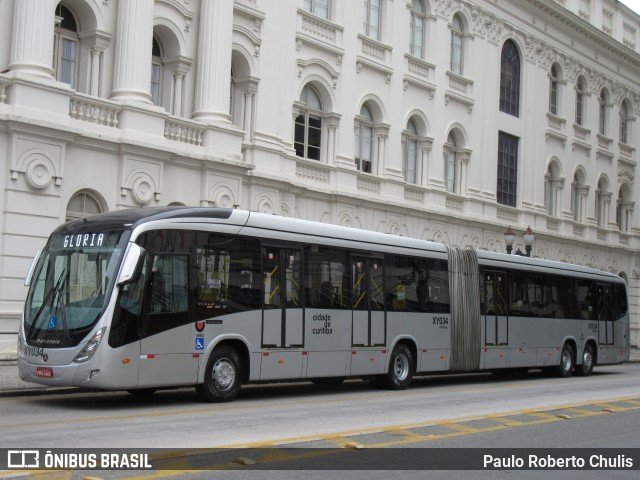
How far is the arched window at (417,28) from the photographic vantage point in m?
35.5

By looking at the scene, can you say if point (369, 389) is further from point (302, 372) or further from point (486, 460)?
point (486, 460)

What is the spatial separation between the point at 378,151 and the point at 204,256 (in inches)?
725

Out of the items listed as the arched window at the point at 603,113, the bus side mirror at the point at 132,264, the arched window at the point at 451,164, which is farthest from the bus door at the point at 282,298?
the arched window at the point at 603,113

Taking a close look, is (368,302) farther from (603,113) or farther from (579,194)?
(603,113)

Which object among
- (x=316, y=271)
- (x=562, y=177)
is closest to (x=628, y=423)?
(x=316, y=271)

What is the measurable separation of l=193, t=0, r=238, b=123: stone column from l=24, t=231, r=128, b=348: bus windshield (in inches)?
449

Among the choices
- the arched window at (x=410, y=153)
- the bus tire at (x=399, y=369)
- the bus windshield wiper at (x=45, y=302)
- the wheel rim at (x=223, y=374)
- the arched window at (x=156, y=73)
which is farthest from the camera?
the arched window at (x=410, y=153)

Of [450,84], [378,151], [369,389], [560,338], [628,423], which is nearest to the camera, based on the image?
[628,423]

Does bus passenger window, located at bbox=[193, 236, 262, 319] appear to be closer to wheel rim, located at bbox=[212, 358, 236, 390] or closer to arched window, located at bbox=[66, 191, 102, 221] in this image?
wheel rim, located at bbox=[212, 358, 236, 390]

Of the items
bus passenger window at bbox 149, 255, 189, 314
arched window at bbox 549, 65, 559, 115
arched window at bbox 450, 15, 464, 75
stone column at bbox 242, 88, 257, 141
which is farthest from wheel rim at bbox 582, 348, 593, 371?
arched window at bbox 549, 65, 559, 115

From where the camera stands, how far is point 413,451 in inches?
435

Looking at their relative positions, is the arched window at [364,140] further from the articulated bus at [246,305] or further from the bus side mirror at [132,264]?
the bus side mirror at [132,264]

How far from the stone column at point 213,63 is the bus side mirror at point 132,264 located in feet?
39.0

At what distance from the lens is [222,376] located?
16219 mm
